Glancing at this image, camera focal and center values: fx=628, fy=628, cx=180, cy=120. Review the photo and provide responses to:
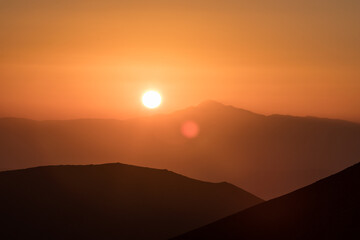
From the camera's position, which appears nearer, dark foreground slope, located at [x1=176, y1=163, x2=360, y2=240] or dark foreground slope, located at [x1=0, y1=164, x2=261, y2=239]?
dark foreground slope, located at [x1=176, y1=163, x2=360, y2=240]

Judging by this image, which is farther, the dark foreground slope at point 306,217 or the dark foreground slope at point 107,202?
the dark foreground slope at point 107,202

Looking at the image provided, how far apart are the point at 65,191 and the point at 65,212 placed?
6622 millimetres

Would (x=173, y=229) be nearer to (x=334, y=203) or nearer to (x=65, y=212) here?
(x=65, y=212)

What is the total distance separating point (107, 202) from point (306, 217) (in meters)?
67.7

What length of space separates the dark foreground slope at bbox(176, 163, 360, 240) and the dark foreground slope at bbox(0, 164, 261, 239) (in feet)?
169

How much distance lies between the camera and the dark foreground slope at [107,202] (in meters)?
93.1

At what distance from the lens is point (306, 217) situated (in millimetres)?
38250

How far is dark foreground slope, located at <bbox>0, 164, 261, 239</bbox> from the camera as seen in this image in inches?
3664

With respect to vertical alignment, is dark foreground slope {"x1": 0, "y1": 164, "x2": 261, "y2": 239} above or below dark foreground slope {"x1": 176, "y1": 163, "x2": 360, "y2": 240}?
above

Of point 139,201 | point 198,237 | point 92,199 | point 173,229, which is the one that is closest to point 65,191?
point 92,199

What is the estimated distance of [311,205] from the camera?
131 feet

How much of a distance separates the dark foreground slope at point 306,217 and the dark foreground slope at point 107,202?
169 feet

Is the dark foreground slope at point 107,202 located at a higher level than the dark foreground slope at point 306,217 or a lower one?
higher

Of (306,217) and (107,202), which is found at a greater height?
(107,202)
